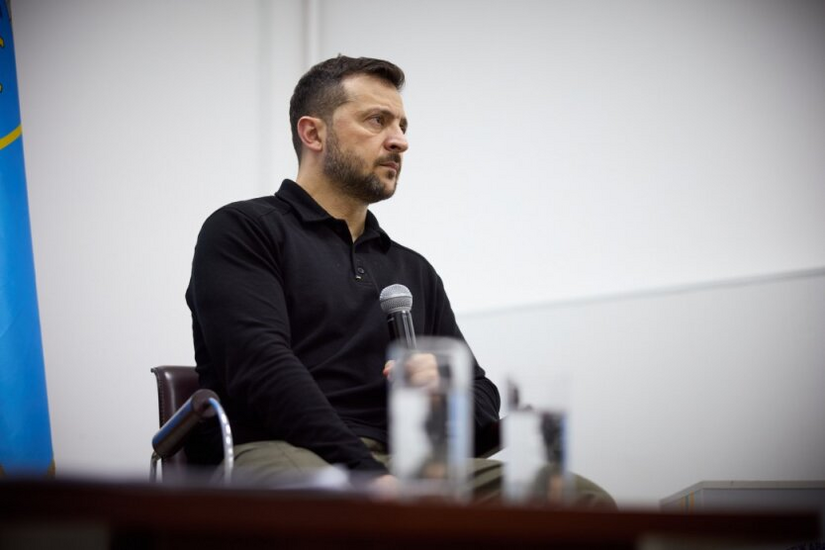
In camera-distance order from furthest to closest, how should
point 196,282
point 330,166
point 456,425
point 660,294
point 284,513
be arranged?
1. point 660,294
2. point 330,166
3. point 196,282
4. point 456,425
5. point 284,513

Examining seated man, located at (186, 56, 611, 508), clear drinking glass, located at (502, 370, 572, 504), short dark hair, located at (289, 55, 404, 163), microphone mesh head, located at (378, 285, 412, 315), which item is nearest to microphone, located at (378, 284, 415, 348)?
microphone mesh head, located at (378, 285, 412, 315)

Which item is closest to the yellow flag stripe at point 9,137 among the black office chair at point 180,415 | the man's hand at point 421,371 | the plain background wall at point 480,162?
the plain background wall at point 480,162

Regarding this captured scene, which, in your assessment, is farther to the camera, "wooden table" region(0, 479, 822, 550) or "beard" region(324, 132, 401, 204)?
"beard" region(324, 132, 401, 204)

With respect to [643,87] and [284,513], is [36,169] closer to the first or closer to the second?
[643,87]

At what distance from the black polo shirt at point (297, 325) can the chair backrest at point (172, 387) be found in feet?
0.41

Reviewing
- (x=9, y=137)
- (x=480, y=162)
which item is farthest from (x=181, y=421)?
(x=480, y=162)

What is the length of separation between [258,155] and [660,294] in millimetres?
1764

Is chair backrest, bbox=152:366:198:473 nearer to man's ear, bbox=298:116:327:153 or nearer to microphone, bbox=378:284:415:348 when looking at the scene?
microphone, bbox=378:284:415:348

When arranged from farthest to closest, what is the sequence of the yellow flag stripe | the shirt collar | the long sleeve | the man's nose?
the yellow flag stripe
the man's nose
the shirt collar
the long sleeve

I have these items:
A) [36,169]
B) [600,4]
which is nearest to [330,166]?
[36,169]

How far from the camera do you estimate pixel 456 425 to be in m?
0.83

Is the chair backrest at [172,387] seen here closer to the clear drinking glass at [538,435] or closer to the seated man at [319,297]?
the seated man at [319,297]

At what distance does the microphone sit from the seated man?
0.57ft

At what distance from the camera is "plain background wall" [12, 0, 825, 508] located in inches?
102
